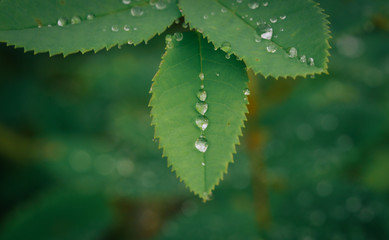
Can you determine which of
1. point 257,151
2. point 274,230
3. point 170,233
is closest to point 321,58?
point 257,151

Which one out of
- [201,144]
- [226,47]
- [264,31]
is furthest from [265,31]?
[201,144]

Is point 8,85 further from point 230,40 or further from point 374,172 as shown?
point 374,172

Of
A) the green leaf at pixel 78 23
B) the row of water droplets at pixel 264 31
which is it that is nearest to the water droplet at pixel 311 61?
the row of water droplets at pixel 264 31

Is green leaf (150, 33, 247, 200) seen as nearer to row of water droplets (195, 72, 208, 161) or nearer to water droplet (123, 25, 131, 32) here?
row of water droplets (195, 72, 208, 161)

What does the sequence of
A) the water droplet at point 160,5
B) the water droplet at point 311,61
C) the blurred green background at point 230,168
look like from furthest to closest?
the blurred green background at point 230,168 → the water droplet at point 160,5 → the water droplet at point 311,61

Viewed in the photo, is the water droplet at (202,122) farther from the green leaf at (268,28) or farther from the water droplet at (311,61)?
the water droplet at (311,61)

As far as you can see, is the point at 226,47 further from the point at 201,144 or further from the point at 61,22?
the point at 61,22

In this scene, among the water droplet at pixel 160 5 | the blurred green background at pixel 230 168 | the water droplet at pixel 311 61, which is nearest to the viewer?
the water droplet at pixel 311 61

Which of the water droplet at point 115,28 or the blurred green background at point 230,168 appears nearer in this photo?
the water droplet at point 115,28
